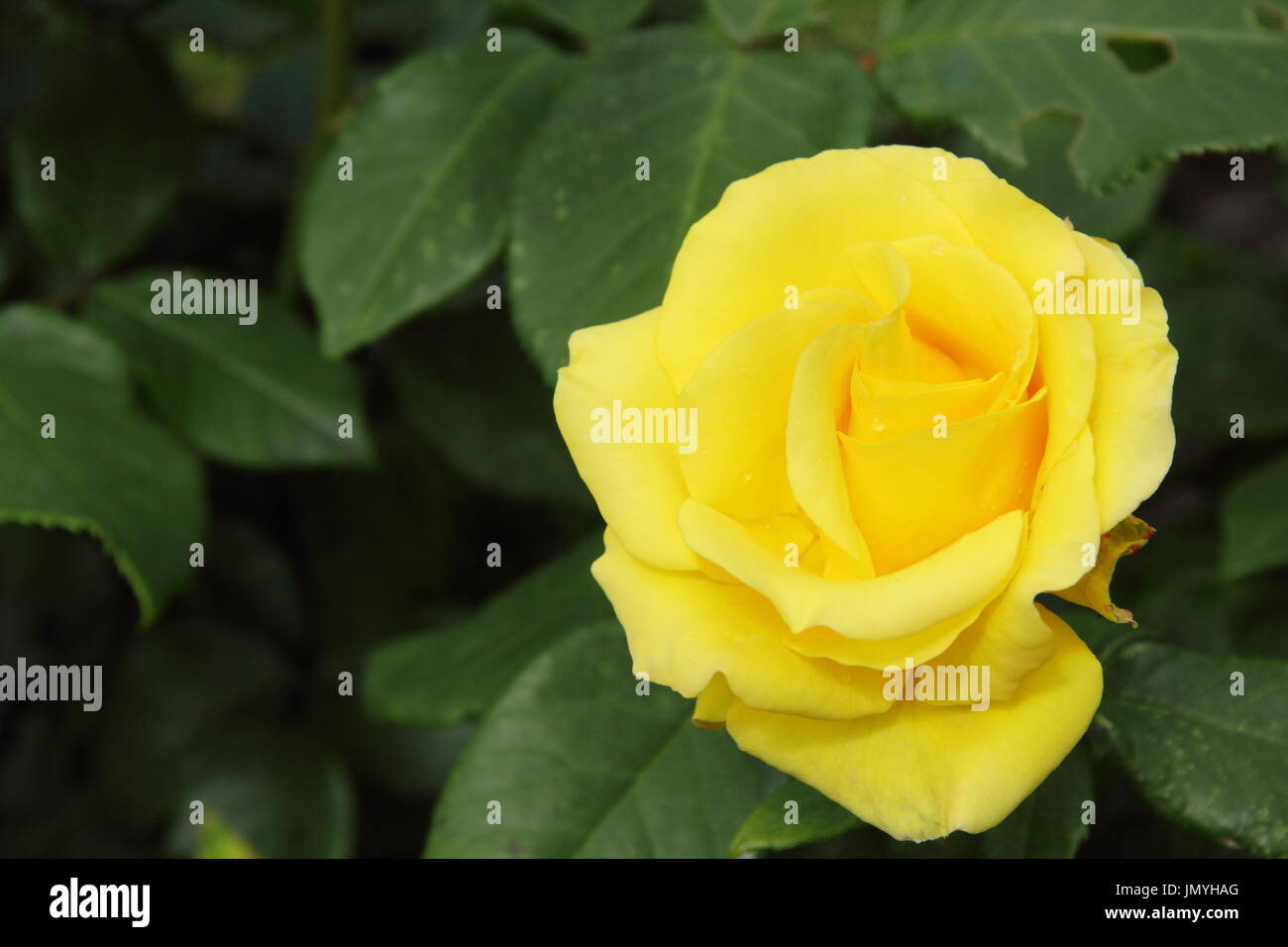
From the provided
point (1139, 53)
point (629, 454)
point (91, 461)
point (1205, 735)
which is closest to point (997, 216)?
point (629, 454)

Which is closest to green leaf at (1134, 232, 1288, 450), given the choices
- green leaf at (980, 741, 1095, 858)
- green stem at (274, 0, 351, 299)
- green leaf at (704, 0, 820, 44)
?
green leaf at (704, 0, 820, 44)

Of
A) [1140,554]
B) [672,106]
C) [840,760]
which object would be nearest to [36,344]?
[672,106]

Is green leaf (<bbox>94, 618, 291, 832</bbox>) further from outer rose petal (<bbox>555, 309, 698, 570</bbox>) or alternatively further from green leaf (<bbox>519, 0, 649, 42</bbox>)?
outer rose petal (<bbox>555, 309, 698, 570</bbox>)

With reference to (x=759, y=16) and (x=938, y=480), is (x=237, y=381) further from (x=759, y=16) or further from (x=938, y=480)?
(x=938, y=480)

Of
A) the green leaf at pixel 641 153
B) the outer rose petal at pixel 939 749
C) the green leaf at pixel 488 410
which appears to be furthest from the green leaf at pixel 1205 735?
the green leaf at pixel 488 410

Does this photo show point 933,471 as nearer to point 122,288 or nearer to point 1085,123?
point 1085,123

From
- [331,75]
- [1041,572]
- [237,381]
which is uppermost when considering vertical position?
[331,75]
